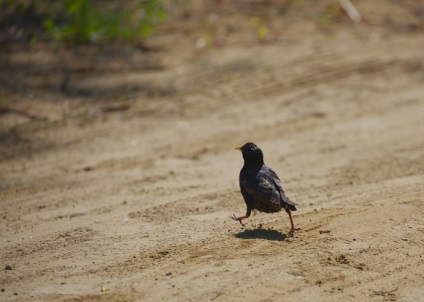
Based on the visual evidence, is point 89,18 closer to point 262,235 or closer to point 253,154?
point 253,154

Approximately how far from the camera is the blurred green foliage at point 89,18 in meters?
12.0

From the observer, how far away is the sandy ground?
596 cm

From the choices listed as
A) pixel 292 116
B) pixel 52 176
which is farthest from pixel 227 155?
pixel 52 176

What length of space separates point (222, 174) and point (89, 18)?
188 inches

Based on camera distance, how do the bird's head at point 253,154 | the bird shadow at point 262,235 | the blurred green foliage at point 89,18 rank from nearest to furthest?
the bird shadow at point 262,235 → the bird's head at point 253,154 → the blurred green foliage at point 89,18

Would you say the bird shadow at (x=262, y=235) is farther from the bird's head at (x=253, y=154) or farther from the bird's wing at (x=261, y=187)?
the bird's head at (x=253, y=154)

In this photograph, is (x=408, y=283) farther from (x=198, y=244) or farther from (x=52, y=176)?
(x=52, y=176)

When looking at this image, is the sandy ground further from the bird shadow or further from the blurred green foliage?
the blurred green foliage

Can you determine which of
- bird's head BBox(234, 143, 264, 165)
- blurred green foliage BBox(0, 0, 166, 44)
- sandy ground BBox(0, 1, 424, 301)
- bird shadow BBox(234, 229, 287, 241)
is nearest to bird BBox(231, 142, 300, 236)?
bird's head BBox(234, 143, 264, 165)

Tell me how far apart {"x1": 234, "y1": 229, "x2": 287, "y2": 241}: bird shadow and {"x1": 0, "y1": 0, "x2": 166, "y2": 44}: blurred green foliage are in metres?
5.83

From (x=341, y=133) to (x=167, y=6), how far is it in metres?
5.39

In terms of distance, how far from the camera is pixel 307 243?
21.2 feet

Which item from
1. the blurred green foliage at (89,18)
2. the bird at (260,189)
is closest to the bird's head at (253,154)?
the bird at (260,189)

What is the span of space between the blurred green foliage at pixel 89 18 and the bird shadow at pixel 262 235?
19.1ft
